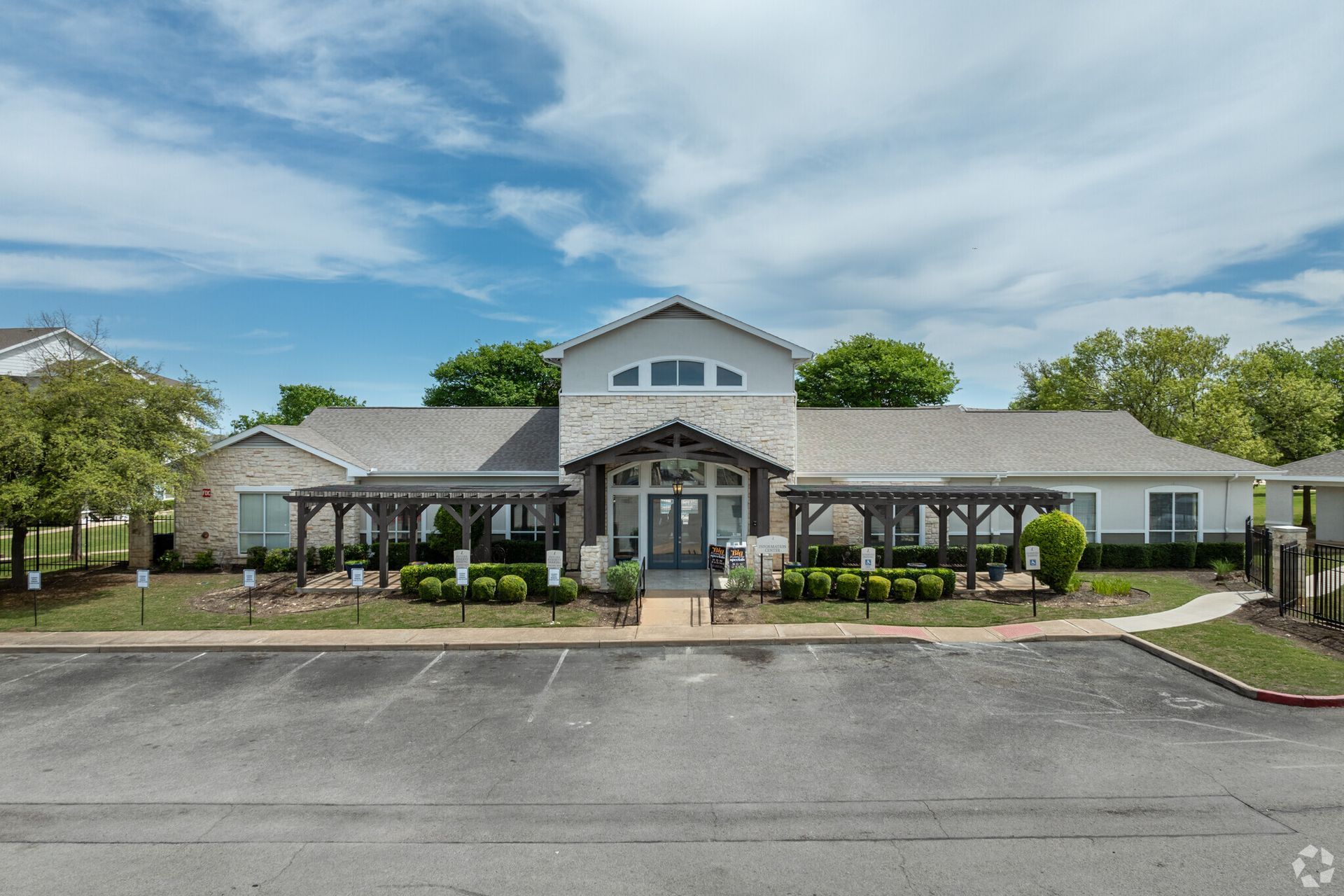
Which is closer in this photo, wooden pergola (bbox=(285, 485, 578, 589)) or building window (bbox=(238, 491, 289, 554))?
wooden pergola (bbox=(285, 485, 578, 589))

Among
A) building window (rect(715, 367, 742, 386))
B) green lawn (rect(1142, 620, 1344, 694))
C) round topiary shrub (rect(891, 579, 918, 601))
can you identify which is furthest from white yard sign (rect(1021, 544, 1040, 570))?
building window (rect(715, 367, 742, 386))

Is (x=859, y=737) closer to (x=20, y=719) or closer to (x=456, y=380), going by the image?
(x=20, y=719)

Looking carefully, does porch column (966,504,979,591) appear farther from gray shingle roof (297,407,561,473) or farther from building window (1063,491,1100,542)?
gray shingle roof (297,407,561,473)

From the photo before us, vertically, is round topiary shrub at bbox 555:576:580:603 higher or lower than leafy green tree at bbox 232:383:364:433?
lower

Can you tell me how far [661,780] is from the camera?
27.1 ft

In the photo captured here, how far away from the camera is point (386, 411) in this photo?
2864cm

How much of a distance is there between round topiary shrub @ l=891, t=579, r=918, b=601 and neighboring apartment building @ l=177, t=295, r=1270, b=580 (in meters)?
3.20

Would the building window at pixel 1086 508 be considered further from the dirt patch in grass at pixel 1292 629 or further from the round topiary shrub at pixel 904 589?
the round topiary shrub at pixel 904 589

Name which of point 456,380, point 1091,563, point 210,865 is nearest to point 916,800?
point 210,865

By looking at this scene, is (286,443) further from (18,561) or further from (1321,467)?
(1321,467)

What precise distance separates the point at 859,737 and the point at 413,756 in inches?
231

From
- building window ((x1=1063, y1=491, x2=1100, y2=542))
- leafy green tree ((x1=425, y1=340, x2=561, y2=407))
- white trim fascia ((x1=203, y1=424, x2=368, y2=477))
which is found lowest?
Result: building window ((x1=1063, y1=491, x2=1100, y2=542))

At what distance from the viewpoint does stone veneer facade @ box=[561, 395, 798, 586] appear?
21.8 m

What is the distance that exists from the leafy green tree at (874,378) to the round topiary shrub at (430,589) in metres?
42.8
